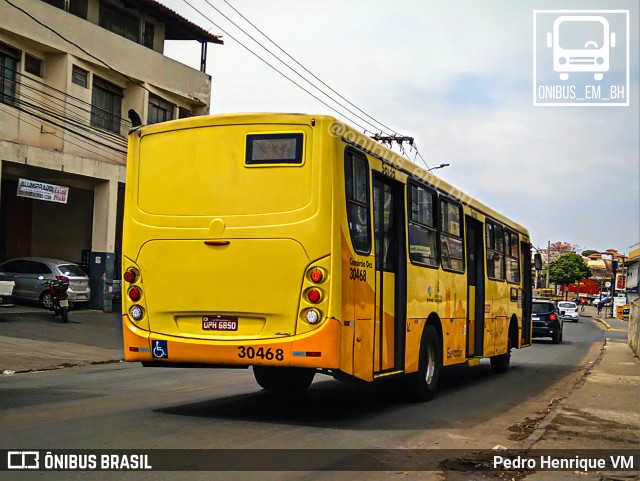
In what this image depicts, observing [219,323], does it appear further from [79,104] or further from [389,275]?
[79,104]

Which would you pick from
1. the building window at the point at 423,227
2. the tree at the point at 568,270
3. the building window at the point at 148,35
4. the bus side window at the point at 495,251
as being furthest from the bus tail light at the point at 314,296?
the tree at the point at 568,270

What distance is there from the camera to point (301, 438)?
7.77m

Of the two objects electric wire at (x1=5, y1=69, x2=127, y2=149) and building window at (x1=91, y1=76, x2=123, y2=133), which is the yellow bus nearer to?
electric wire at (x1=5, y1=69, x2=127, y2=149)

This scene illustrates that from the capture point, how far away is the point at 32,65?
2494 centimetres

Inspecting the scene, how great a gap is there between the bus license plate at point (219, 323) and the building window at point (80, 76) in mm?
19278

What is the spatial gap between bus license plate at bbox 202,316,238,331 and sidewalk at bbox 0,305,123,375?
6.53 meters

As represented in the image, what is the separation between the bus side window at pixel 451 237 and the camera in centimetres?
1177

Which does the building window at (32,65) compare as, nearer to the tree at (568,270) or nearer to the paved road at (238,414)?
the paved road at (238,414)

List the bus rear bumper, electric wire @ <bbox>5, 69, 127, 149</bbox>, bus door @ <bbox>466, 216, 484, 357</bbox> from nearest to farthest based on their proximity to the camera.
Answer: the bus rear bumper, bus door @ <bbox>466, 216, 484, 357</bbox>, electric wire @ <bbox>5, 69, 127, 149</bbox>

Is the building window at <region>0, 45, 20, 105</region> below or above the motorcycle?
above

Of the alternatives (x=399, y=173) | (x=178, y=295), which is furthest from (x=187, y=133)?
(x=399, y=173)

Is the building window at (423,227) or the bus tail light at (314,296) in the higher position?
the building window at (423,227)

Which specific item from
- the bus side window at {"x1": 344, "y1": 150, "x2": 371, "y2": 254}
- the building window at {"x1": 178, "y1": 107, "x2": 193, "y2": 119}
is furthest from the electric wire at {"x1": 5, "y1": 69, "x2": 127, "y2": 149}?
the bus side window at {"x1": 344, "y1": 150, "x2": 371, "y2": 254}

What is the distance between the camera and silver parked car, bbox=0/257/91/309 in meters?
24.7
